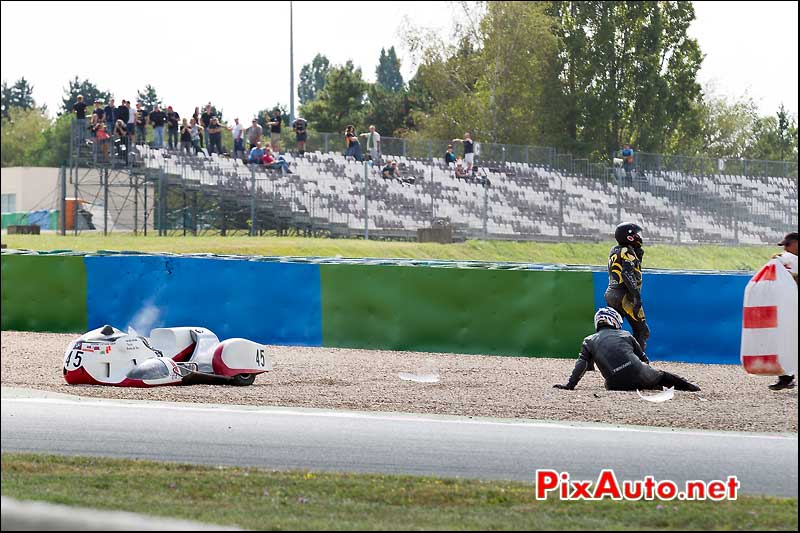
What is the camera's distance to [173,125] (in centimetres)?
3556

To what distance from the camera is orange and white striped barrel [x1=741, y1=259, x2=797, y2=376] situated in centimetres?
745

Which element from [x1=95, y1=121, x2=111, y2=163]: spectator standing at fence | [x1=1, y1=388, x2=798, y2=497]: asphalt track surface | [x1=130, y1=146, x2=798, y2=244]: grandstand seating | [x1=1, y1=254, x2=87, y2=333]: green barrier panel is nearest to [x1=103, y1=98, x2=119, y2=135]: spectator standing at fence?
[x1=95, y1=121, x2=111, y2=163]: spectator standing at fence

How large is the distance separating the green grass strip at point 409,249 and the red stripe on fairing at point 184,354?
46.4 ft

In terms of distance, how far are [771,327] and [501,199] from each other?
29020 mm

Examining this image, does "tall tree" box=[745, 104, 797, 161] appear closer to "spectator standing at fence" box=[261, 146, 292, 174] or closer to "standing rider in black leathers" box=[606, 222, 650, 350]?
"spectator standing at fence" box=[261, 146, 292, 174]

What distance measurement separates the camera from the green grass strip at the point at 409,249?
2972 centimetres

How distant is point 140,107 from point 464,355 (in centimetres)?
2095

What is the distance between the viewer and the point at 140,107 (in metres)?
35.0

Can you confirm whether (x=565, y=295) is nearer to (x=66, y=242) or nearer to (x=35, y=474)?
(x=35, y=474)

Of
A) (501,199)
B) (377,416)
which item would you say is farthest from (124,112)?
(377,416)

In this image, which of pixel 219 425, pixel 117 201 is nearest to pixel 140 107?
pixel 117 201

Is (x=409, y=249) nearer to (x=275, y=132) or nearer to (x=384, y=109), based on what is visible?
(x=275, y=132)

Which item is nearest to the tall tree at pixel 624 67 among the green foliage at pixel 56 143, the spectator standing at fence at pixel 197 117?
the spectator standing at fence at pixel 197 117

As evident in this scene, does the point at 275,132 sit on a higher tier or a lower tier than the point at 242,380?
higher
